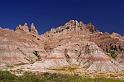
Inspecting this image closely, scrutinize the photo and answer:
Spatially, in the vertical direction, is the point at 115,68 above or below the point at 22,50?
below

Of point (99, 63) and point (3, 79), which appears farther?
point (99, 63)

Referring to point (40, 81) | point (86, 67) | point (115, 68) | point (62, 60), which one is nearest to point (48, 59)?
point (62, 60)

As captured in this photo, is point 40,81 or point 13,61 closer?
point 40,81

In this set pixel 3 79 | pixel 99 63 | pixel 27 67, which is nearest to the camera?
pixel 3 79

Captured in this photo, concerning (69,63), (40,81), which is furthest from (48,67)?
(40,81)

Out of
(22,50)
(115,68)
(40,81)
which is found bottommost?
(40,81)

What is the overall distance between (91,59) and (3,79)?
122m

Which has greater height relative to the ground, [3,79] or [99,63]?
[99,63]

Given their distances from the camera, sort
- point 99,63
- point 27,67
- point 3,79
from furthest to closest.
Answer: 1. point 99,63
2. point 27,67
3. point 3,79

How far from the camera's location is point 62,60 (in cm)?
19550

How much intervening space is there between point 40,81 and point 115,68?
116 metres

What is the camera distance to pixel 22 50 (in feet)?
651

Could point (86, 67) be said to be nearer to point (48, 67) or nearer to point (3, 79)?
point (48, 67)

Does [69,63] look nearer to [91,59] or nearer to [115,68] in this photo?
[91,59]
